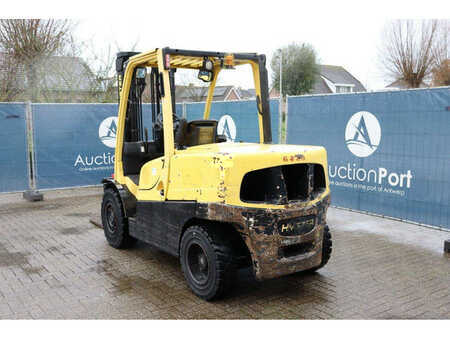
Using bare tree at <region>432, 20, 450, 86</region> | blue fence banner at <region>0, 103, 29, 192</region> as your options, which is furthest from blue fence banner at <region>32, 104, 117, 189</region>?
bare tree at <region>432, 20, 450, 86</region>

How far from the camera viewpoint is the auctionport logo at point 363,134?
26.9 ft

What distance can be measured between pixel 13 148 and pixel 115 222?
5.43m

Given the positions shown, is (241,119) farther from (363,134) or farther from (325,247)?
(325,247)

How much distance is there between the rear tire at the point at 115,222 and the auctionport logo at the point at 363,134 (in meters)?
4.74

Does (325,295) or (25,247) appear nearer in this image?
(325,295)

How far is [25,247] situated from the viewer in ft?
21.8

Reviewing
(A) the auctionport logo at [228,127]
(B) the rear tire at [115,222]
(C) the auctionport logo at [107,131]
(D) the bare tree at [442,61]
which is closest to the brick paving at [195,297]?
(B) the rear tire at [115,222]

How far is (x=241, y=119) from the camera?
444 inches

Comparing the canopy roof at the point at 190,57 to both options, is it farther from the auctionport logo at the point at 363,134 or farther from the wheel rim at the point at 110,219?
the auctionport logo at the point at 363,134

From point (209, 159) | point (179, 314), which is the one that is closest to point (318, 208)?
point (209, 159)

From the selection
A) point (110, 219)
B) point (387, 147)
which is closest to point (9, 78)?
point (110, 219)

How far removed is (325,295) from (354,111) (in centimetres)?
477

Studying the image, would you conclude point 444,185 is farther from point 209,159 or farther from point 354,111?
point 209,159

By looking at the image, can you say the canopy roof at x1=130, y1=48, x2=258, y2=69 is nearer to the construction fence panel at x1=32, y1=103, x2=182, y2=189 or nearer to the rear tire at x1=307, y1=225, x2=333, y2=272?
the rear tire at x1=307, y1=225, x2=333, y2=272
